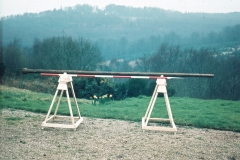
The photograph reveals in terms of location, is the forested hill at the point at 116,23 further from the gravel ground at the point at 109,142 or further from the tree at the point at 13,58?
the gravel ground at the point at 109,142

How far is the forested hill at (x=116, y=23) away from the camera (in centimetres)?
5784

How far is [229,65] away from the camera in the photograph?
3612 cm

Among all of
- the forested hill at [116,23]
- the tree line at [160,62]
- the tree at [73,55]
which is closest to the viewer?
the tree line at [160,62]

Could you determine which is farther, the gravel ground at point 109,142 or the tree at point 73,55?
A: the tree at point 73,55

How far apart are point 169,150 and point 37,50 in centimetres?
4250

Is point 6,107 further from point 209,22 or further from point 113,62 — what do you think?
point 209,22

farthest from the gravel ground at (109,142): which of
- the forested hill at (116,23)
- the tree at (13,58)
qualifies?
the forested hill at (116,23)

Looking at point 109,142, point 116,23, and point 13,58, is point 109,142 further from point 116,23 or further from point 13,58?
point 116,23

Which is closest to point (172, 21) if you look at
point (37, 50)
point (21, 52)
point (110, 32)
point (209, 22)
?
point (209, 22)

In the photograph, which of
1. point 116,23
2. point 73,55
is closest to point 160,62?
point 73,55

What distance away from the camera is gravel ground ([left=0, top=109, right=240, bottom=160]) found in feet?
18.5

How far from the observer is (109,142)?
6.60 meters

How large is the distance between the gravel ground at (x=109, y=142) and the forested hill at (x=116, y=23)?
156ft

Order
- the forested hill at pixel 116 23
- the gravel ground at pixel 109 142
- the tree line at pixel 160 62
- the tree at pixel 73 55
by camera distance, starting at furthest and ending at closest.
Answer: the forested hill at pixel 116 23 → the tree at pixel 73 55 → the tree line at pixel 160 62 → the gravel ground at pixel 109 142
